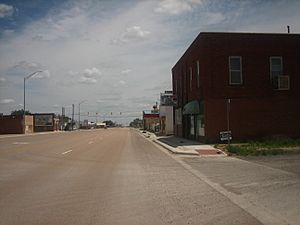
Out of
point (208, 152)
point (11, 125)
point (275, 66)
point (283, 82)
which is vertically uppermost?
point (275, 66)

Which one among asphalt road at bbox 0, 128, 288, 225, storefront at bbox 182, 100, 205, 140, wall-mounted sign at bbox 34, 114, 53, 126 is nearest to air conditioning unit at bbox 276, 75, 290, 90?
storefront at bbox 182, 100, 205, 140

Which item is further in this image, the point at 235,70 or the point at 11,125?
the point at 11,125

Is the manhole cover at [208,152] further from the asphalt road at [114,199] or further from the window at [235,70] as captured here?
the asphalt road at [114,199]

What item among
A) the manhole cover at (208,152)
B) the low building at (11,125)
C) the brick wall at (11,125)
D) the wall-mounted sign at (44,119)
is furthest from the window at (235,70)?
the wall-mounted sign at (44,119)

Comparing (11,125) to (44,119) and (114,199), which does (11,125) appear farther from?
(114,199)

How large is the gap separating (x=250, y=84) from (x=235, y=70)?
1.49 m

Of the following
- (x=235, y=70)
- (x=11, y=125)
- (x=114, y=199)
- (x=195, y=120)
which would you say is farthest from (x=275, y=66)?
(x=11, y=125)

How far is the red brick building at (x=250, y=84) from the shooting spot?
29.7 m

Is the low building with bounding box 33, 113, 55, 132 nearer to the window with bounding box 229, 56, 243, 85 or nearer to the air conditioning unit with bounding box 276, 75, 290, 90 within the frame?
the window with bounding box 229, 56, 243, 85

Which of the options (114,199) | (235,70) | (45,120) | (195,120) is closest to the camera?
(114,199)

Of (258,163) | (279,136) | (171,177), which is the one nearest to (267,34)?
(279,136)

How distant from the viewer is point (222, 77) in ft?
98.9

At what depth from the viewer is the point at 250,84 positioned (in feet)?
99.2

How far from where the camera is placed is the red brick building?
29.7 metres
